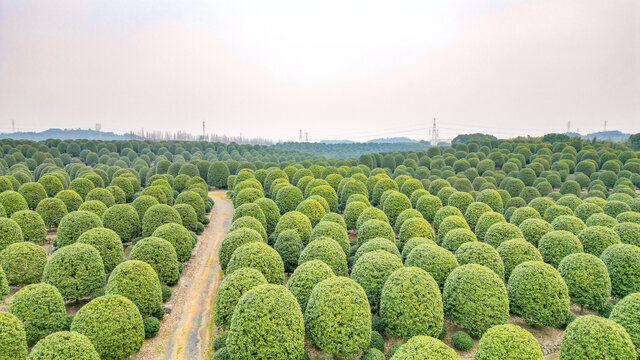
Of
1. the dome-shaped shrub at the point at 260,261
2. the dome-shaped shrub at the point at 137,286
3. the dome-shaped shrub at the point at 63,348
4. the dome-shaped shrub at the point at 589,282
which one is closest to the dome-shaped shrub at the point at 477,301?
the dome-shaped shrub at the point at 589,282

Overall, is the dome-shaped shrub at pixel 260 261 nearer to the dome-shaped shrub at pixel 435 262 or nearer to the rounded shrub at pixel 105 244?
the dome-shaped shrub at pixel 435 262

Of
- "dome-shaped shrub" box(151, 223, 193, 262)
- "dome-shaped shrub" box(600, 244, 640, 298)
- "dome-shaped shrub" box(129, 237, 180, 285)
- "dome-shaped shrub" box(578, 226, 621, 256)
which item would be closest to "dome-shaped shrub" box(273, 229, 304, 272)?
"dome-shaped shrub" box(151, 223, 193, 262)

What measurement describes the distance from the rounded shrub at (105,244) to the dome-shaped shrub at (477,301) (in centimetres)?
2078

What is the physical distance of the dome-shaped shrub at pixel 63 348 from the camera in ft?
41.1

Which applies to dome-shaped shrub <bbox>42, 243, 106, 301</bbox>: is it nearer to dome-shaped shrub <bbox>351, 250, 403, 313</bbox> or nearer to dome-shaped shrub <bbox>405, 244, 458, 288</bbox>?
dome-shaped shrub <bbox>351, 250, 403, 313</bbox>

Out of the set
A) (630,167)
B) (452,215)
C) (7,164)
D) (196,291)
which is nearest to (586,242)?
(452,215)

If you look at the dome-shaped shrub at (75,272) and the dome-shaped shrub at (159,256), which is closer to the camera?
the dome-shaped shrub at (75,272)

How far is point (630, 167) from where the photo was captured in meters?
51.4

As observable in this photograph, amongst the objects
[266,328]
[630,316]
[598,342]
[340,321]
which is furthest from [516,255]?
[266,328]

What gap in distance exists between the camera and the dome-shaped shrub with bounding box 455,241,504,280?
19.9 m

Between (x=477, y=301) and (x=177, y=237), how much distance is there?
19.7 meters

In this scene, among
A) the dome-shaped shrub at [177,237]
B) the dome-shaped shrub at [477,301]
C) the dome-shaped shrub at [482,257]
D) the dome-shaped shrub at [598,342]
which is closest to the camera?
the dome-shaped shrub at [598,342]

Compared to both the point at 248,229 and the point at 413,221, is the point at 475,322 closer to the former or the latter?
the point at 413,221

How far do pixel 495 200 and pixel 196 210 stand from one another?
31440 mm
